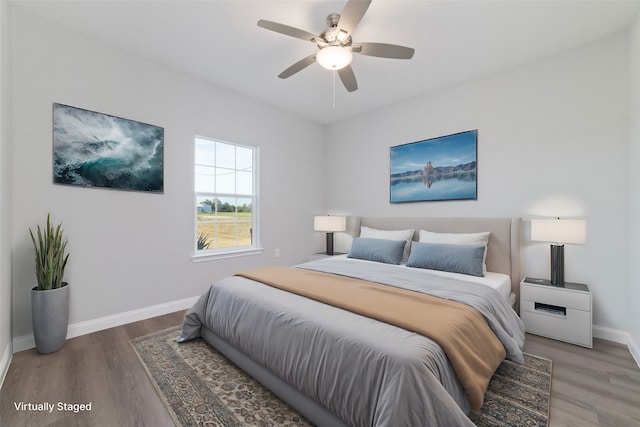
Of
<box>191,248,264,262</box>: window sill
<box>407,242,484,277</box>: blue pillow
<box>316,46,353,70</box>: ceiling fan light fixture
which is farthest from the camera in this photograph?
<box>191,248,264,262</box>: window sill

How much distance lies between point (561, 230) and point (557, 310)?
76cm

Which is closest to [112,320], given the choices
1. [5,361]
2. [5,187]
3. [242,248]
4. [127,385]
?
[5,361]

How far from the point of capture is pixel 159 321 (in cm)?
289

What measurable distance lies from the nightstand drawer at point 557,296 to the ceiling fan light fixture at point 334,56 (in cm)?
272

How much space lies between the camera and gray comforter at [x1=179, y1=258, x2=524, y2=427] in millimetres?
1130

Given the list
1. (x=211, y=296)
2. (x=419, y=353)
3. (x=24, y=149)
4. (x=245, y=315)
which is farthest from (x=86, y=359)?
(x=419, y=353)

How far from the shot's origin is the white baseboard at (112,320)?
2267mm

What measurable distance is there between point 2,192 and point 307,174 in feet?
11.5

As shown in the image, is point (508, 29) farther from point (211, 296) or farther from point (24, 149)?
point (24, 149)

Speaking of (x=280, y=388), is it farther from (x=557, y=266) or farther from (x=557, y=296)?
(x=557, y=266)

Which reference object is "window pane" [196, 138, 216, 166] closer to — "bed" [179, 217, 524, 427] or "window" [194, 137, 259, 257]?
"window" [194, 137, 259, 257]

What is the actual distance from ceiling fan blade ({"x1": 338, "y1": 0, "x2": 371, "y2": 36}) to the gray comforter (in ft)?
6.41

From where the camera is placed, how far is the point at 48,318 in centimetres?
217

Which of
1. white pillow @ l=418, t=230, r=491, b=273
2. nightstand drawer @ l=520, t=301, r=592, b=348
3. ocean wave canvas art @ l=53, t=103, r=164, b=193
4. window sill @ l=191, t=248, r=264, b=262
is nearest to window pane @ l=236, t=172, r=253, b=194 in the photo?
window sill @ l=191, t=248, r=264, b=262
